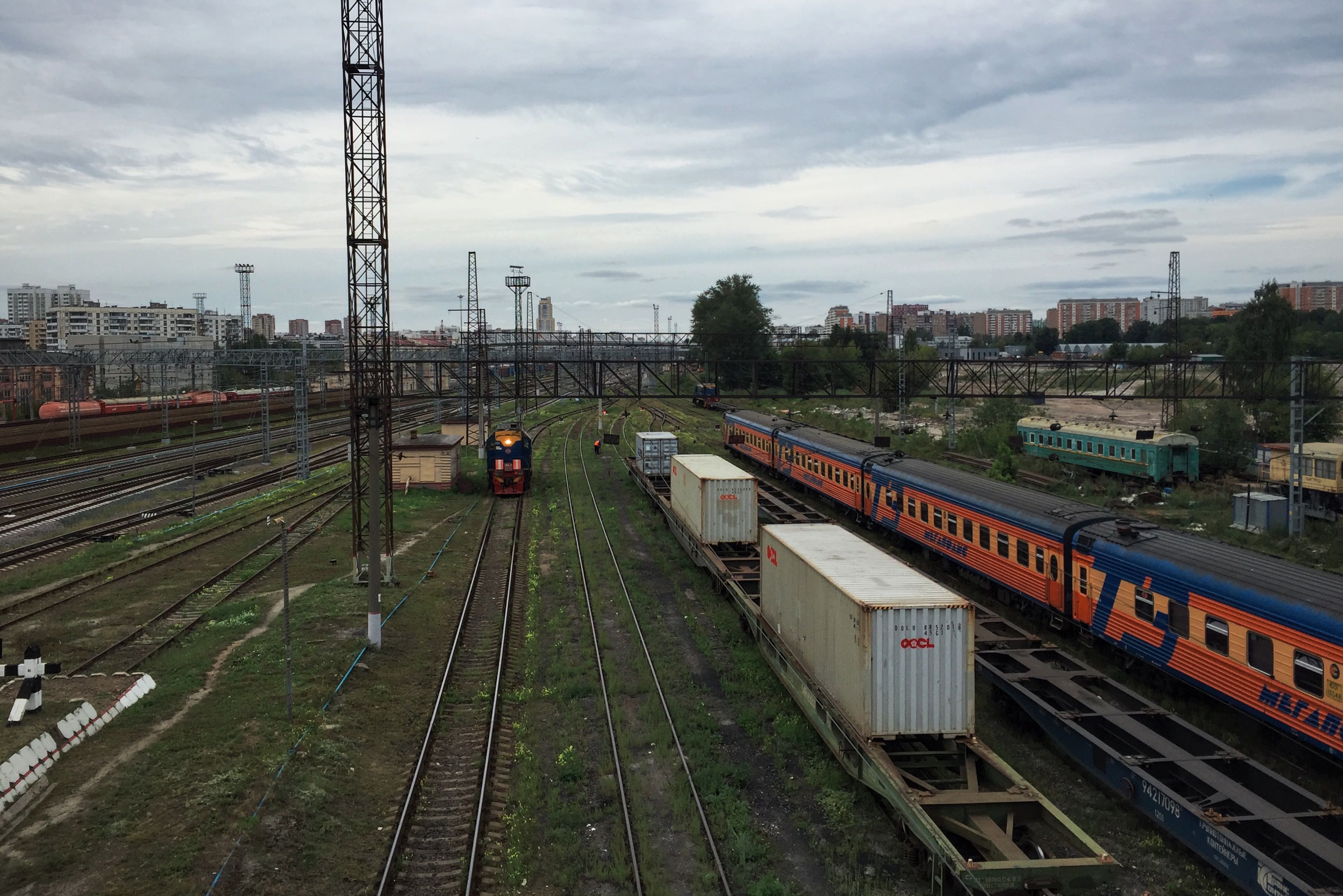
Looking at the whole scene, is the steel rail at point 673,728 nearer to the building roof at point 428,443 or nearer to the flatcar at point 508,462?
the flatcar at point 508,462

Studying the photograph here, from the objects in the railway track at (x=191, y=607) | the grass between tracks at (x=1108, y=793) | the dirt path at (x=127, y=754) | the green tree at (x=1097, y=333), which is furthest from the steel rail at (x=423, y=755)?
the green tree at (x=1097, y=333)

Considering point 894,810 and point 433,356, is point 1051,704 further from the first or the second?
point 433,356

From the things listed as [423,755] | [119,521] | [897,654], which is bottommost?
[423,755]

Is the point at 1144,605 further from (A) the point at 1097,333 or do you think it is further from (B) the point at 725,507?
(A) the point at 1097,333

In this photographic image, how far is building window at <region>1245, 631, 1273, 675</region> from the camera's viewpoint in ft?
44.7

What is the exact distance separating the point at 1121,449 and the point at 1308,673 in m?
34.6

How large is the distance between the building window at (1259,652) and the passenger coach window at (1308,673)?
456 mm

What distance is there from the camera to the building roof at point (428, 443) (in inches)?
1752

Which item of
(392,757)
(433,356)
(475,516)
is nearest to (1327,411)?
(475,516)

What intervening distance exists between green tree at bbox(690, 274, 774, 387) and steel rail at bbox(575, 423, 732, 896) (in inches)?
2076

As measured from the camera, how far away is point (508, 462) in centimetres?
4309

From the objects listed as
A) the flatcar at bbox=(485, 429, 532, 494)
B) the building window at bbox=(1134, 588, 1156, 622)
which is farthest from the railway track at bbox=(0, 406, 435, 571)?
the building window at bbox=(1134, 588, 1156, 622)

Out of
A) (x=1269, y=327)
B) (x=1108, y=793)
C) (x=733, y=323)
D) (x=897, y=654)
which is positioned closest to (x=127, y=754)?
(x=897, y=654)

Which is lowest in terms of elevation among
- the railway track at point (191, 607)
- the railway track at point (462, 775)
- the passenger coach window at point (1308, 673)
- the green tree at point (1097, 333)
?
the railway track at point (462, 775)
